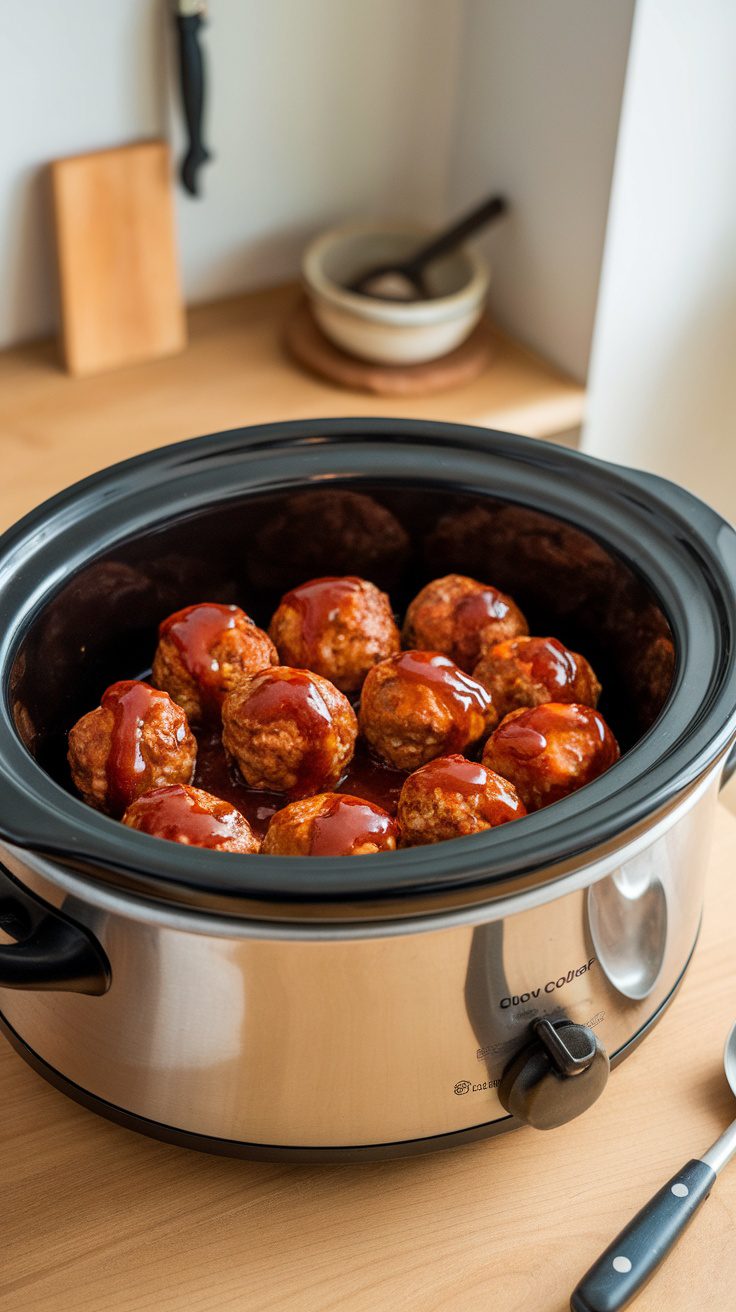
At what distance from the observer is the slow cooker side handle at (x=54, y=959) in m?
0.81

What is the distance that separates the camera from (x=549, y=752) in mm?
970

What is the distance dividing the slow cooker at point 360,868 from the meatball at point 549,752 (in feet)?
0.27

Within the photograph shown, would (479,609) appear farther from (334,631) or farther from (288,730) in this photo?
(288,730)

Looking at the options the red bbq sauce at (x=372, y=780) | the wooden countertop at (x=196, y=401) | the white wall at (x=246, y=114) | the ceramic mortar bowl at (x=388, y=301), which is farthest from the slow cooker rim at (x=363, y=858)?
the white wall at (x=246, y=114)

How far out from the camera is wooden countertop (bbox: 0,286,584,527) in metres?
1.66

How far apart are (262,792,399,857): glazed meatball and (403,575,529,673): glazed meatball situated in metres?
0.25

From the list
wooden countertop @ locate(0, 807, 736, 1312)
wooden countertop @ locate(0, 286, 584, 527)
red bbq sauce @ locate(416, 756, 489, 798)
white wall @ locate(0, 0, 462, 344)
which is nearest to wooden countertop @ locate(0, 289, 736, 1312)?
wooden countertop @ locate(0, 807, 736, 1312)

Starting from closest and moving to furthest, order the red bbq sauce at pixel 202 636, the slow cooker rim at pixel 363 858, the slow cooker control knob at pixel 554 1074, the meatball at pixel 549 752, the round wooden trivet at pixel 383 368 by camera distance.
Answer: the slow cooker rim at pixel 363 858 → the slow cooker control knob at pixel 554 1074 → the meatball at pixel 549 752 → the red bbq sauce at pixel 202 636 → the round wooden trivet at pixel 383 368

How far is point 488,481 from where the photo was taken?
1.15 m

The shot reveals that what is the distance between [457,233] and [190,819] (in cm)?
118

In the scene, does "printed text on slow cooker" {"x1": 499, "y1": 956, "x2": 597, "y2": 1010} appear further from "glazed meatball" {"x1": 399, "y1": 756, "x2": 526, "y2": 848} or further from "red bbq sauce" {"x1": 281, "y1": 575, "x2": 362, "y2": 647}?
"red bbq sauce" {"x1": 281, "y1": 575, "x2": 362, "y2": 647}

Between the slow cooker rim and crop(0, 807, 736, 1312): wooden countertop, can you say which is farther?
crop(0, 807, 736, 1312): wooden countertop

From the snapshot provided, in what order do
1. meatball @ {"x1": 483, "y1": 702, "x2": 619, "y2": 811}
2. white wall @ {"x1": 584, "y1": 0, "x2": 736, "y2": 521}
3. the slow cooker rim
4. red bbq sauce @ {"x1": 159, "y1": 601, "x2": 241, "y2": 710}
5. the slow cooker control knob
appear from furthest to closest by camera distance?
white wall @ {"x1": 584, "y1": 0, "x2": 736, "y2": 521}
red bbq sauce @ {"x1": 159, "y1": 601, "x2": 241, "y2": 710}
meatball @ {"x1": 483, "y1": 702, "x2": 619, "y2": 811}
the slow cooker control knob
the slow cooker rim

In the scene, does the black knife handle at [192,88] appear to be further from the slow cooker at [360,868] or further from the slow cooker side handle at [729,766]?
the slow cooker side handle at [729,766]
